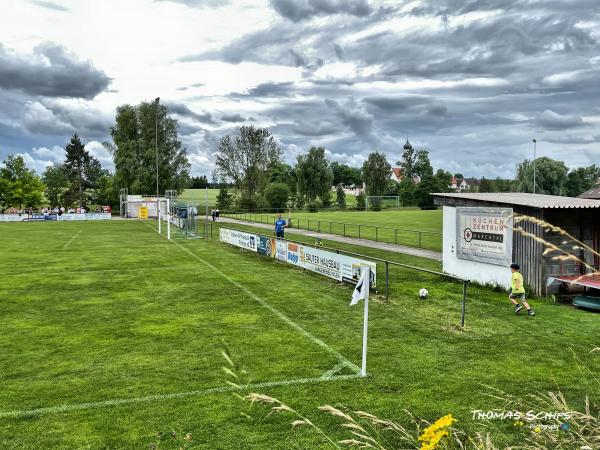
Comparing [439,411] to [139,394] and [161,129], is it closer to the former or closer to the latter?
→ [139,394]

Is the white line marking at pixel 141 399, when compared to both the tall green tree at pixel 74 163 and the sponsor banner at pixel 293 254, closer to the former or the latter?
the sponsor banner at pixel 293 254

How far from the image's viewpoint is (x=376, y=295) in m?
15.8

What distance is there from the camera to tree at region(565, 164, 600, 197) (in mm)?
117438

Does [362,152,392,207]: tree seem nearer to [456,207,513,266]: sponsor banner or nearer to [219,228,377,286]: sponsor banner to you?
[219,228,377,286]: sponsor banner

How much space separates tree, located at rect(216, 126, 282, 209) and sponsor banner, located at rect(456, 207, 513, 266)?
76.2 metres

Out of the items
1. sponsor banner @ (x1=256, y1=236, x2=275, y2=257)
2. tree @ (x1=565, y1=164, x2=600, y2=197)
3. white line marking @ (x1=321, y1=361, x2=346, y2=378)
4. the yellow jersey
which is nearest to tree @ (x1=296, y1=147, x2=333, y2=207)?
tree @ (x1=565, y1=164, x2=600, y2=197)

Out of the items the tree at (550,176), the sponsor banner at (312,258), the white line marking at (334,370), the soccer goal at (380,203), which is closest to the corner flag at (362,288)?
the white line marking at (334,370)

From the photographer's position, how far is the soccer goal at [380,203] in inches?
3736

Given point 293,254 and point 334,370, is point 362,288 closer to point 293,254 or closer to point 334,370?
point 334,370

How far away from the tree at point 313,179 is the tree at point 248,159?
965 centimetres

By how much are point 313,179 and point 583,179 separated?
245ft

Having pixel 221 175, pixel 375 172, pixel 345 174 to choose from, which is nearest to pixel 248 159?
pixel 221 175

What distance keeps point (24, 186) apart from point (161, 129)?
28557 mm

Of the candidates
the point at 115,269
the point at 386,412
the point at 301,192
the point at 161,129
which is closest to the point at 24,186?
the point at 161,129
